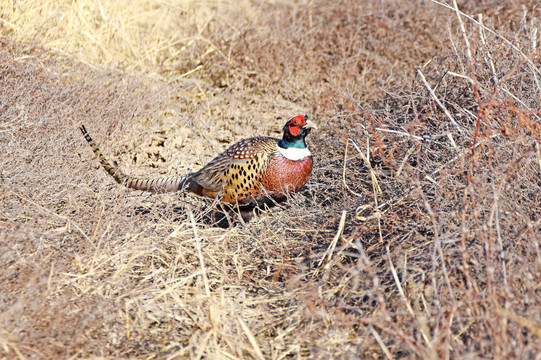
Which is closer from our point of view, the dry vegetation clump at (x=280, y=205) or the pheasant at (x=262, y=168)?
the dry vegetation clump at (x=280, y=205)

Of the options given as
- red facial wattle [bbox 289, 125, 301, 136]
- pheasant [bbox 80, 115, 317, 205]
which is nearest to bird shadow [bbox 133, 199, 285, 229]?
pheasant [bbox 80, 115, 317, 205]

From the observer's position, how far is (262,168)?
3439 millimetres

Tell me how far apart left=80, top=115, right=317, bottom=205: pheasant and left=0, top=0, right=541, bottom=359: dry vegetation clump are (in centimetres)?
Result: 17

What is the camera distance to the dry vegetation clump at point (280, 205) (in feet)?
7.60

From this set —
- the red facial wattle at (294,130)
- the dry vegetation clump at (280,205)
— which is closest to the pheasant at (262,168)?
the red facial wattle at (294,130)

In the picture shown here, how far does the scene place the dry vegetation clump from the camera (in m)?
2.32

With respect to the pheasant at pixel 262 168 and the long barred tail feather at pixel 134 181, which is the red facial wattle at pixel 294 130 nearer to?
the pheasant at pixel 262 168

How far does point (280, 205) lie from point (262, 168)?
1.14 feet

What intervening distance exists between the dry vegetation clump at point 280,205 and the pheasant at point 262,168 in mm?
170

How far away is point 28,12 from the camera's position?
183 inches

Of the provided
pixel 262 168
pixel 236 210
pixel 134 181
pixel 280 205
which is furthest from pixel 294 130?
pixel 134 181

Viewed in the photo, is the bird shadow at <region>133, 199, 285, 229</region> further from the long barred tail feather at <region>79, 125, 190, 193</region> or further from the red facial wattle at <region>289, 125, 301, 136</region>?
the red facial wattle at <region>289, 125, 301, 136</region>

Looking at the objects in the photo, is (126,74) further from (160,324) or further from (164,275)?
(160,324)

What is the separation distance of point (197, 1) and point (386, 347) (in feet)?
15.7
